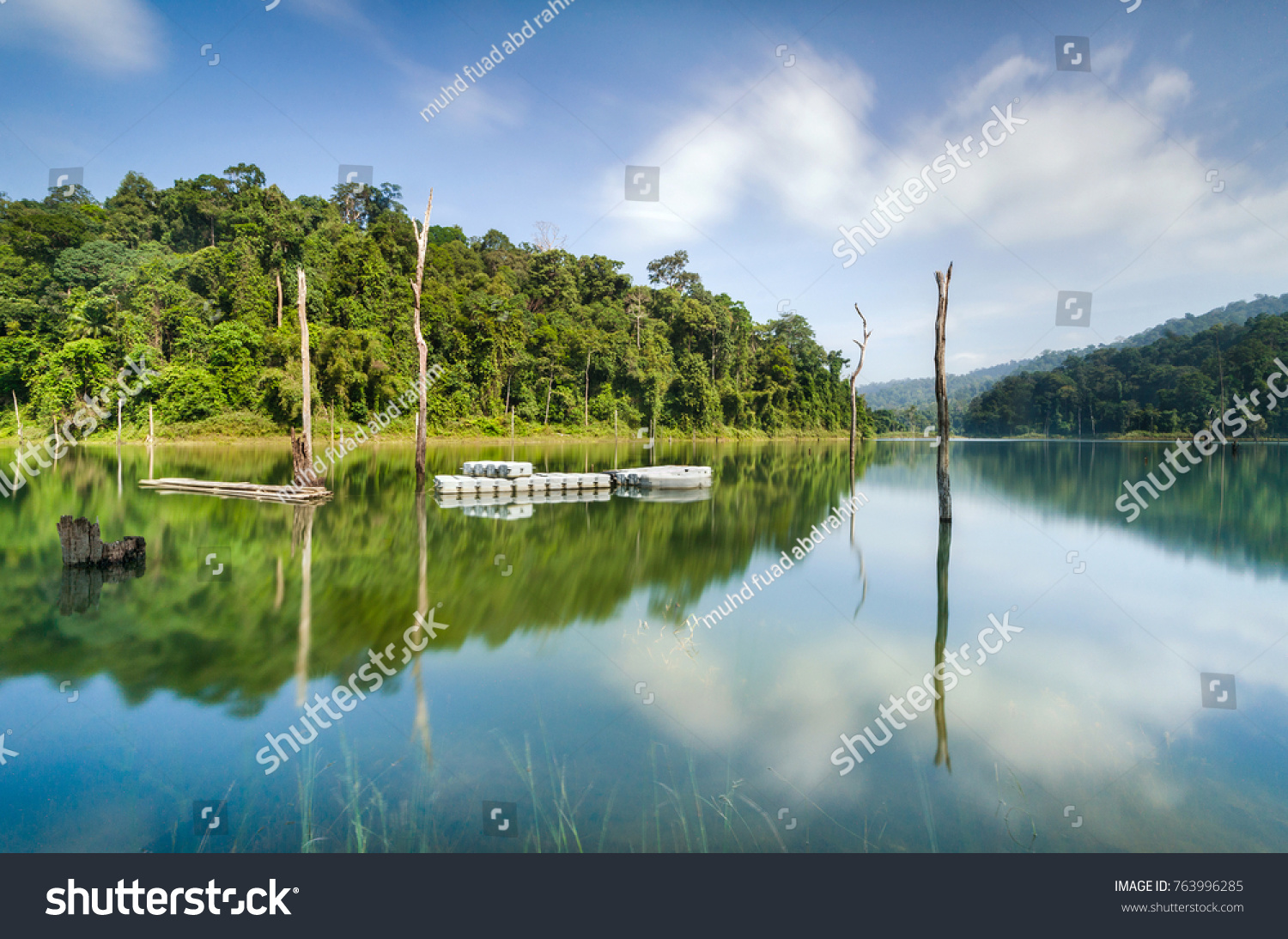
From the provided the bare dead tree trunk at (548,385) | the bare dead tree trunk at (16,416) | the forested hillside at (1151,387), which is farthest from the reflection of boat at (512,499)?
the forested hillside at (1151,387)

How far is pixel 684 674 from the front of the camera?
6.09 metres

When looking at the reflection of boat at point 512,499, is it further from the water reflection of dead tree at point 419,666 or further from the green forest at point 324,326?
the green forest at point 324,326

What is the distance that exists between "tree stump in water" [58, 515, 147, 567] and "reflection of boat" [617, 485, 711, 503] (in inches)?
→ 493

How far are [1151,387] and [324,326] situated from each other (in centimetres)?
10421

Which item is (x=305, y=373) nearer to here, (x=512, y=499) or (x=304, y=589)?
(x=512, y=499)

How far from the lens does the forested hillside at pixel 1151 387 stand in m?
73.3

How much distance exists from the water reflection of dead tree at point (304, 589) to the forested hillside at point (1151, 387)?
284ft

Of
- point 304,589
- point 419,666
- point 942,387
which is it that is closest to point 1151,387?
point 942,387

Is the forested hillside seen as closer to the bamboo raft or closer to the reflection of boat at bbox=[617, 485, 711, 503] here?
the reflection of boat at bbox=[617, 485, 711, 503]

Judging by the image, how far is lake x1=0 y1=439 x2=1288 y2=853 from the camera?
383 cm

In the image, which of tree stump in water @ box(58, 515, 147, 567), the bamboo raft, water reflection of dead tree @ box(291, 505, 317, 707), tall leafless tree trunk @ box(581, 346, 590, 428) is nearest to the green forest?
tall leafless tree trunk @ box(581, 346, 590, 428)

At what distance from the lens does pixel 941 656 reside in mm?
6668
